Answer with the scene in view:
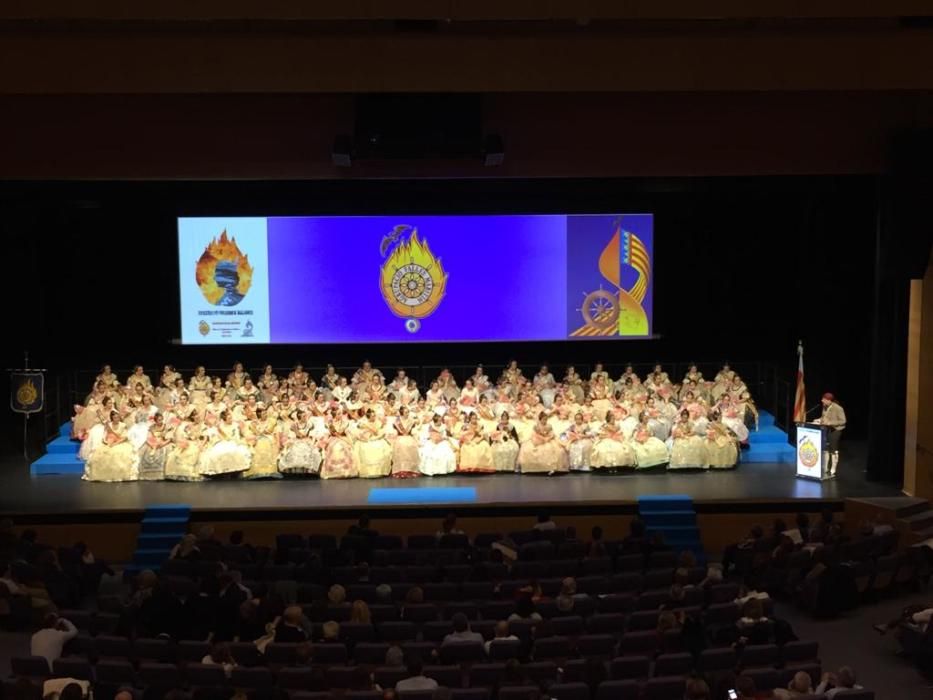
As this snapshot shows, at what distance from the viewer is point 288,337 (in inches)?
761

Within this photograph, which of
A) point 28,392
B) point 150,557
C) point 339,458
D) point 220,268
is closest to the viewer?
point 150,557

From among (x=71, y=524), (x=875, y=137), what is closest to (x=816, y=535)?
(x=875, y=137)

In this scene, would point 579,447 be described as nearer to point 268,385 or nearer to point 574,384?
point 574,384

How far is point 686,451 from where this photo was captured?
54.3 feet

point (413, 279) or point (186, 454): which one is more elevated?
point (413, 279)

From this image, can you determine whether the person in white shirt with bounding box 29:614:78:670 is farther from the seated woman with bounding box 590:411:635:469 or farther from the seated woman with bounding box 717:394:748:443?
the seated woman with bounding box 717:394:748:443

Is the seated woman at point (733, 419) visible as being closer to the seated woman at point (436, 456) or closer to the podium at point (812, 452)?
the podium at point (812, 452)

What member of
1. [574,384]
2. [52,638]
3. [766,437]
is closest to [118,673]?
[52,638]

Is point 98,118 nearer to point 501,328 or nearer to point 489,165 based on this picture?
point 489,165

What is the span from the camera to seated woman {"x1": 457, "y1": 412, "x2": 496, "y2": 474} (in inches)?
650

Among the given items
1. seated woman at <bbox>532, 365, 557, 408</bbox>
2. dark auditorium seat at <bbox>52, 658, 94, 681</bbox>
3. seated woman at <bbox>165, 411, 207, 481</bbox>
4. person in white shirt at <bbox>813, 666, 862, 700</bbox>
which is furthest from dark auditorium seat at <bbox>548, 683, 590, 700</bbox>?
seated woman at <bbox>532, 365, 557, 408</bbox>

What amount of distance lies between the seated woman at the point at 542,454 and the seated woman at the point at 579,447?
113 mm

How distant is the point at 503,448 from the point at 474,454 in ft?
1.39

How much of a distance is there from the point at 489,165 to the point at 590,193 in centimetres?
359
